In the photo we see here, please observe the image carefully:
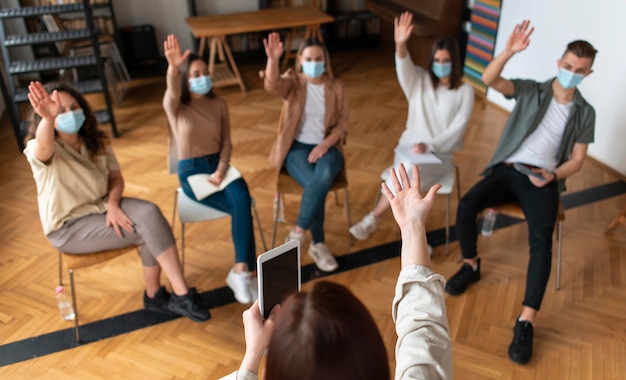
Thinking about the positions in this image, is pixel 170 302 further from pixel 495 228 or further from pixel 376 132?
pixel 376 132

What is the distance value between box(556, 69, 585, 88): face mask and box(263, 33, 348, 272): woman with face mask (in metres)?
1.15

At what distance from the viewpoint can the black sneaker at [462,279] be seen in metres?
2.98

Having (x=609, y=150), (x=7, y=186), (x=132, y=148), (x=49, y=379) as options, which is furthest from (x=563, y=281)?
(x=7, y=186)

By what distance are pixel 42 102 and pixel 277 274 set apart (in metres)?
1.40

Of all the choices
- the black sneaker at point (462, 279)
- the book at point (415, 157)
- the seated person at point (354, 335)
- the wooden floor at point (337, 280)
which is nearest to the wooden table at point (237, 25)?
the wooden floor at point (337, 280)

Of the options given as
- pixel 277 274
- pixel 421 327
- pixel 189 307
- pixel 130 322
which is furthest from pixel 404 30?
pixel 421 327

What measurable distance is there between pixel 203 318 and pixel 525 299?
5.22 ft

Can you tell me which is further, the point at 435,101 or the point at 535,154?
the point at 435,101

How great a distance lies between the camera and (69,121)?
8.36 feet

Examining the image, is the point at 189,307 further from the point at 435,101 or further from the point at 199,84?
the point at 435,101

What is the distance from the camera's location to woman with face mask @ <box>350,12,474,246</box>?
314 cm

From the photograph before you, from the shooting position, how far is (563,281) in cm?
308

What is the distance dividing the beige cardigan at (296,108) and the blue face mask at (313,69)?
0.06 metres

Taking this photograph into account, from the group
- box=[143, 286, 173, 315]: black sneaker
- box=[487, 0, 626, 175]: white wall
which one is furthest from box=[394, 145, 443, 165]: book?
box=[487, 0, 626, 175]: white wall
